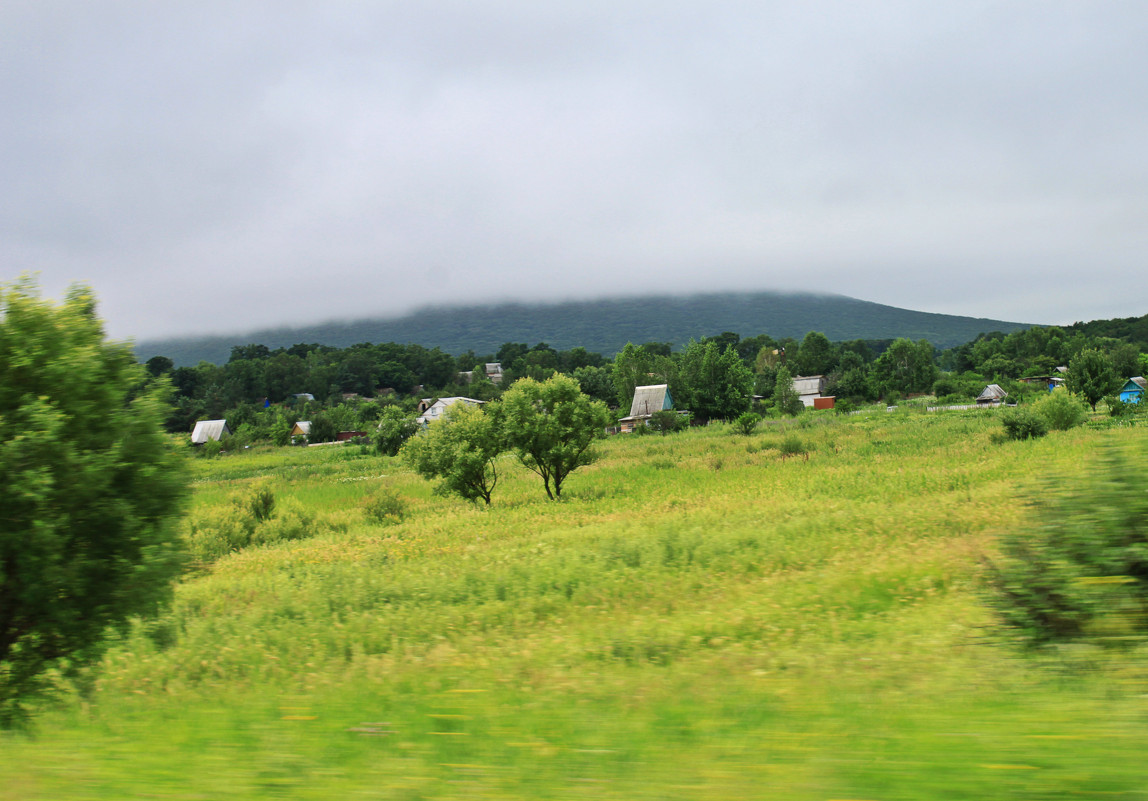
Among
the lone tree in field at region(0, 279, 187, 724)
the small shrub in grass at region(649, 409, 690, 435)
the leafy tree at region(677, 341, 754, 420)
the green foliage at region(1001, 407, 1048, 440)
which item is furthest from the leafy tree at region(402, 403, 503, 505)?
the leafy tree at region(677, 341, 754, 420)

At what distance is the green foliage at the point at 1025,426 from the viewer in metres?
34.3

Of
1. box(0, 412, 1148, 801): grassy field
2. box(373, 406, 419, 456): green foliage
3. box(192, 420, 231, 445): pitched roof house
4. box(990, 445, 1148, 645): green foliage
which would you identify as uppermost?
box(990, 445, 1148, 645): green foliage

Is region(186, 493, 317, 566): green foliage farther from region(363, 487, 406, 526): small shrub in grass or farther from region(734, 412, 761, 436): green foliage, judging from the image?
region(734, 412, 761, 436): green foliage

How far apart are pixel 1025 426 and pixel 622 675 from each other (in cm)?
3532

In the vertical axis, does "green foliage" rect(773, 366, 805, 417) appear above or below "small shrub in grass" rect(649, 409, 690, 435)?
above

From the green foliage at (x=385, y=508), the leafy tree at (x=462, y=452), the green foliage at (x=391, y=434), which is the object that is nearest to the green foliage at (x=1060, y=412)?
the leafy tree at (x=462, y=452)

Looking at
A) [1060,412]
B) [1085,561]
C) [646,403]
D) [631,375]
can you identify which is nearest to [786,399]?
[646,403]

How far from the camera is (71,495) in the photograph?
290 inches

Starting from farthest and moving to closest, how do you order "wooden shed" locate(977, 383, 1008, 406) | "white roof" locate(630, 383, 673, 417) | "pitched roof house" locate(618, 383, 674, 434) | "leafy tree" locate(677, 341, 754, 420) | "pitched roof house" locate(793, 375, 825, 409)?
1. "pitched roof house" locate(793, 375, 825, 409)
2. "wooden shed" locate(977, 383, 1008, 406)
3. "white roof" locate(630, 383, 673, 417)
4. "pitched roof house" locate(618, 383, 674, 434)
5. "leafy tree" locate(677, 341, 754, 420)

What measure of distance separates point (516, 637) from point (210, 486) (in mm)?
43427

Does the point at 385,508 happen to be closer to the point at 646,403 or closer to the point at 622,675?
the point at 622,675

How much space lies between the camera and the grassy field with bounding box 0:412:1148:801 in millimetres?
3650

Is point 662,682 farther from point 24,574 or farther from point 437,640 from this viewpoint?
point 24,574

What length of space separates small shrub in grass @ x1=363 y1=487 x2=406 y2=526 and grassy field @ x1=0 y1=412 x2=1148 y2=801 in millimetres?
5979
